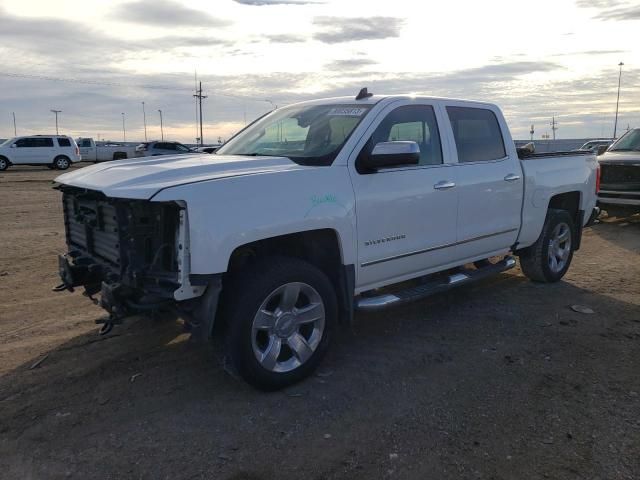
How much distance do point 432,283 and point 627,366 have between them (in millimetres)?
1663

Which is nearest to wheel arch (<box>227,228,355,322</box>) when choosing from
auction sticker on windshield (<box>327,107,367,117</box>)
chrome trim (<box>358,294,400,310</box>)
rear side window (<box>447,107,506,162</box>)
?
chrome trim (<box>358,294,400,310</box>)

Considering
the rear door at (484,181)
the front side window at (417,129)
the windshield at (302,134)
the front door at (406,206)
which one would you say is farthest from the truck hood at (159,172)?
the rear door at (484,181)

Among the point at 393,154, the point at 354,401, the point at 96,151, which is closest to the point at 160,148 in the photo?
the point at 96,151

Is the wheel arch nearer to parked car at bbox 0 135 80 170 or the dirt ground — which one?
the dirt ground

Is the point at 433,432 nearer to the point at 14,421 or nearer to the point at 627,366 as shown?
the point at 627,366

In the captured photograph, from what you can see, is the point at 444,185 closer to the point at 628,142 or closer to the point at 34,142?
the point at 628,142

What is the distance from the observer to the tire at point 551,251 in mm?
6336

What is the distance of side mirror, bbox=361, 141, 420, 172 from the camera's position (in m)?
3.97

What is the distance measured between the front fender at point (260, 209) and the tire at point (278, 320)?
266mm

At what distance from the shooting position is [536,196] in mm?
5957

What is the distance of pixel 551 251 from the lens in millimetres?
6531

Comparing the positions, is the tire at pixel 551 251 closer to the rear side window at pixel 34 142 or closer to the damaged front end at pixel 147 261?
the damaged front end at pixel 147 261

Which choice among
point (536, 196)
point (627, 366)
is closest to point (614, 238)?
point (536, 196)

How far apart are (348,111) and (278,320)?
1.92 meters
